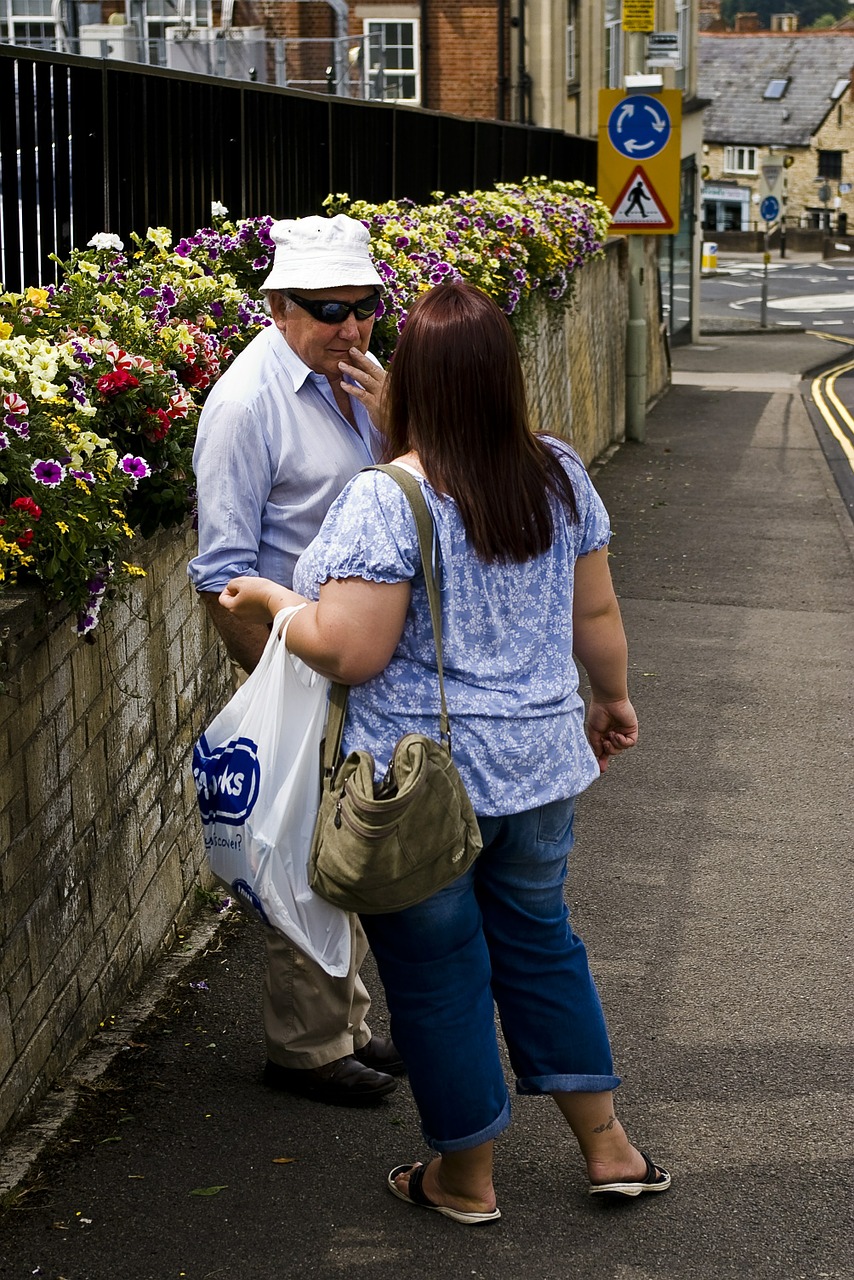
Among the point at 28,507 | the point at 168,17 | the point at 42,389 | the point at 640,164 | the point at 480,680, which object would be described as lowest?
the point at 480,680

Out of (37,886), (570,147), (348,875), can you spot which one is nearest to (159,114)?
(37,886)

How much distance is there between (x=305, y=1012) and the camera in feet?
12.9

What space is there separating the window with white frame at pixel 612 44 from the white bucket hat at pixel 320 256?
95.3 feet

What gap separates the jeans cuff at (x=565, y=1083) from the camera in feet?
11.1

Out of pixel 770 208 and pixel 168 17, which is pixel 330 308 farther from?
pixel 770 208

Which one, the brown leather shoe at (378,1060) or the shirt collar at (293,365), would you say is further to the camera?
the brown leather shoe at (378,1060)

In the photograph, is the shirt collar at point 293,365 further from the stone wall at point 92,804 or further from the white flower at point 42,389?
the stone wall at point 92,804

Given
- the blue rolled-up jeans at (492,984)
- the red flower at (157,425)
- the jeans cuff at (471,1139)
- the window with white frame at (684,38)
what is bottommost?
the jeans cuff at (471,1139)

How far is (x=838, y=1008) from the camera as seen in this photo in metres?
4.50

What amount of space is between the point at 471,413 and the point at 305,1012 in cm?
160

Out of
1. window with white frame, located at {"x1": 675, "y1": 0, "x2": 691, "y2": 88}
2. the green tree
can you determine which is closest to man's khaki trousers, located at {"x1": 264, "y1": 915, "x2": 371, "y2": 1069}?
window with white frame, located at {"x1": 675, "y1": 0, "x2": 691, "y2": 88}

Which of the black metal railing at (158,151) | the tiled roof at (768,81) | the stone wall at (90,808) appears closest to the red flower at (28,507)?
the stone wall at (90,808)

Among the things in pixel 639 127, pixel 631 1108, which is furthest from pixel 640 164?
pixel 631 1108

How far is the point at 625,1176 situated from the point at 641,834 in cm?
253
